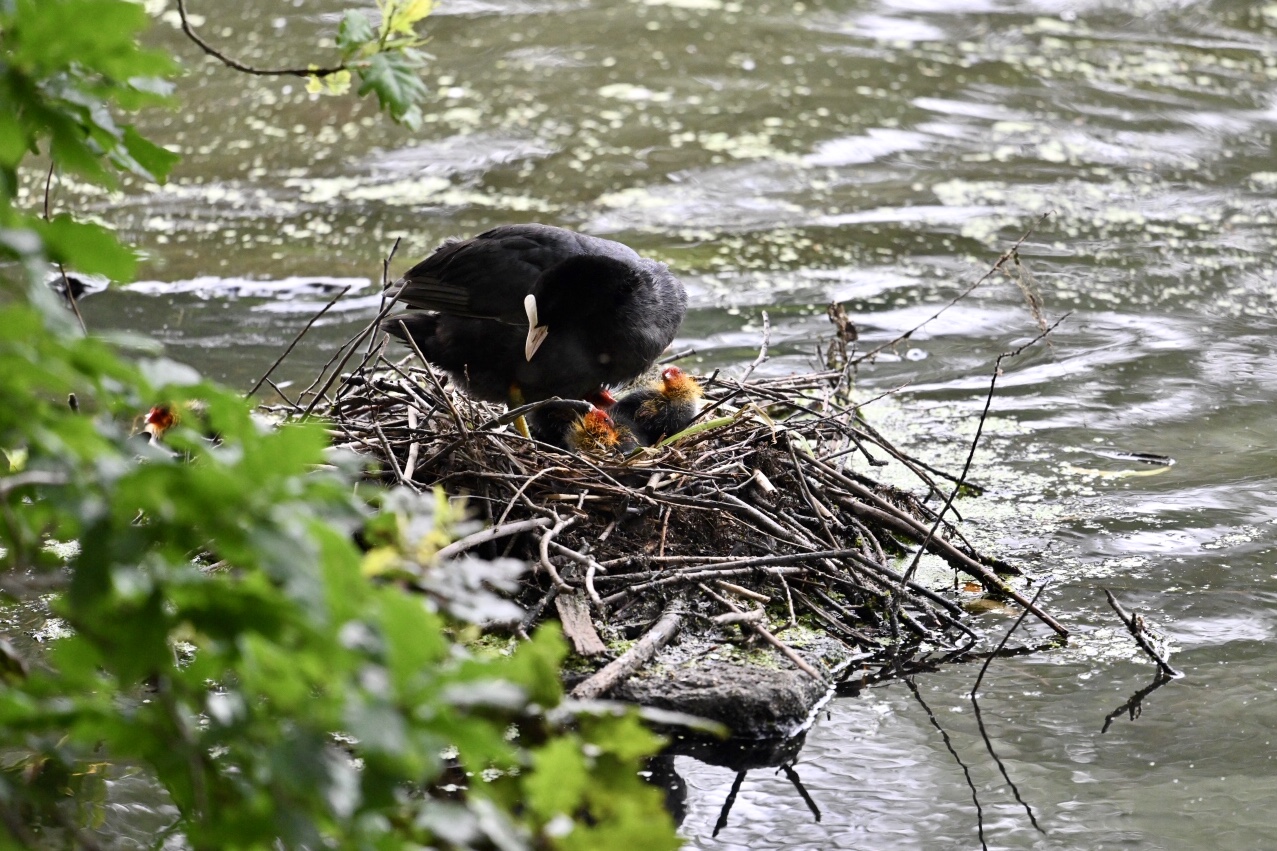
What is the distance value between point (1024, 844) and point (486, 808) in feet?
6.12

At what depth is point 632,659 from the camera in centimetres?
322

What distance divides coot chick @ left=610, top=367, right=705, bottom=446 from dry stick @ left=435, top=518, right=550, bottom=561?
78cm

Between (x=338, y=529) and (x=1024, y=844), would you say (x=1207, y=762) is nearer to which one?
(x=1024, y=844)

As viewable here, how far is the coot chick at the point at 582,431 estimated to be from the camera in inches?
165

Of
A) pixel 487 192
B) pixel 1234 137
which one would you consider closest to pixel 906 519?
pixel 487 192

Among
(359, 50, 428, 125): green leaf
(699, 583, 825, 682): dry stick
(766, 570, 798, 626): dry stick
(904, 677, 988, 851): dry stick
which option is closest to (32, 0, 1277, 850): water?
(904, 677, 988, 851): dry stick

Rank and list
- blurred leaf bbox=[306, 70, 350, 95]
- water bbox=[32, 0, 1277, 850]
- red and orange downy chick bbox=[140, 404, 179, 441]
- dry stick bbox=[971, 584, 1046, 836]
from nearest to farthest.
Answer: blurred leaf bbox=[306, 70, 350, 95] → dry stick bbox=[971, 584, 1046, 836] → water bbox=[32, 0, 1277, 850] → red and orange downy chick bbox=[140, 404, 179, 441]

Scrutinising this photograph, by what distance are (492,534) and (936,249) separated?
191 inches

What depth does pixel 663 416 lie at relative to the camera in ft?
14.4

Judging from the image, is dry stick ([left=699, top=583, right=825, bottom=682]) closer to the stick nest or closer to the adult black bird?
the stick nest

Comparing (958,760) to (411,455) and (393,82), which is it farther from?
(393,82)

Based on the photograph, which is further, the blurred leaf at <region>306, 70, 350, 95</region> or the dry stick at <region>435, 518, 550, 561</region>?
the dry stick at <region>435, 518, 550, 561</region>

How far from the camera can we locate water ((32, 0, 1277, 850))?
3.25m

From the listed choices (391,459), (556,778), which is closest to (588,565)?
(391,459)
